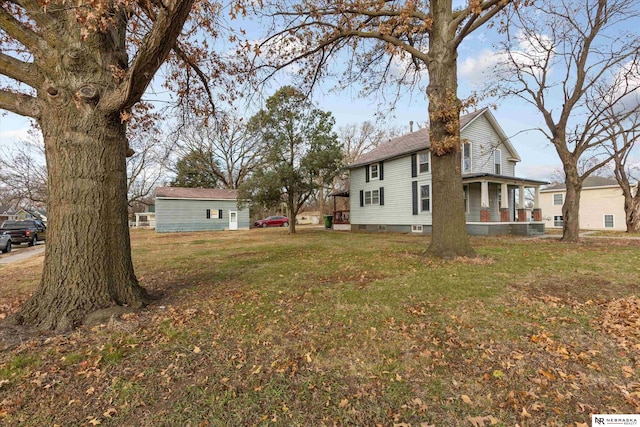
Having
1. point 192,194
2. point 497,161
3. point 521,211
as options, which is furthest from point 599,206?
point 192,194

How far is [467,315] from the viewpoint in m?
3.89

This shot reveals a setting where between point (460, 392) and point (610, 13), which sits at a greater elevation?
point (610, 13)

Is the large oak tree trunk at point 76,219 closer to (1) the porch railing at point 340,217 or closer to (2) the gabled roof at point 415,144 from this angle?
(2) the gabled roof at point 415,144

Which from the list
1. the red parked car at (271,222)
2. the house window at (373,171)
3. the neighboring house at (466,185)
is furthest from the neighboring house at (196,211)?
the neighboring house at (466,185)

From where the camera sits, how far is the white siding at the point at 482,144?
17.3 m

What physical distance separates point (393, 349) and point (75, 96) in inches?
188

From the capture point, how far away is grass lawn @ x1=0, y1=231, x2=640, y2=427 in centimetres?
228

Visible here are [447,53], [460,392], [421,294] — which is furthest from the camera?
[447,53]

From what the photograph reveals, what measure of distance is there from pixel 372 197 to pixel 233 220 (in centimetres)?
1436

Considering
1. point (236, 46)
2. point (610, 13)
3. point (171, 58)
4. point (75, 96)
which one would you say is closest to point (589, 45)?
point (610, 13)

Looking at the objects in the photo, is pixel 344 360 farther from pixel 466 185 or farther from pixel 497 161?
pixel 497 161

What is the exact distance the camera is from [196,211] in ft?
87.0

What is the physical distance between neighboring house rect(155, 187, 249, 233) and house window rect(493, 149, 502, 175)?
18.3 metres

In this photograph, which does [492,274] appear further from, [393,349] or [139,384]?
[139,384]
